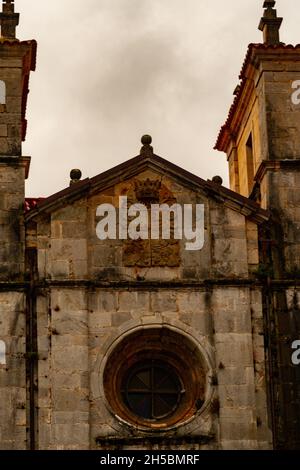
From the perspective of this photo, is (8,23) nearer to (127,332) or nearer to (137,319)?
(137,319)

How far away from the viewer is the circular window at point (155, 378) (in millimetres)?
32281

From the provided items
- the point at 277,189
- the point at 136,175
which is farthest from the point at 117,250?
the point at 277,189

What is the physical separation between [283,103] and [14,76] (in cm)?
589

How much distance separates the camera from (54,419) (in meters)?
31.6

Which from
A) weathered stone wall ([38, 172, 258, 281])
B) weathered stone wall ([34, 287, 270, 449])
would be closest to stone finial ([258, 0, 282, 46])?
weathered stone wall ([38, 172, 258, 281])

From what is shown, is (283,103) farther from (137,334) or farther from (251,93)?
(137,334)

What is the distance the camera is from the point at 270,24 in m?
35.8

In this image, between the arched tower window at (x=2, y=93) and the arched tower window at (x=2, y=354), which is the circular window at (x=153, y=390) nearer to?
the arched tower window at (x=2, y=354)

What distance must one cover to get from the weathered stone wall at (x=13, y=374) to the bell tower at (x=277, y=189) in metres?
4.98

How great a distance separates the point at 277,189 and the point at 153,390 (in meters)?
5.15

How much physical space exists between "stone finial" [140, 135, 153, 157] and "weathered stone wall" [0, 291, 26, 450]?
13.3 ft

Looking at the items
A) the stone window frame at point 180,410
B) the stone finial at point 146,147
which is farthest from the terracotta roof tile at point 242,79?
the stone window frame at point 180,410

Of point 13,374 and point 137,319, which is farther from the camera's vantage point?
point 137,319
